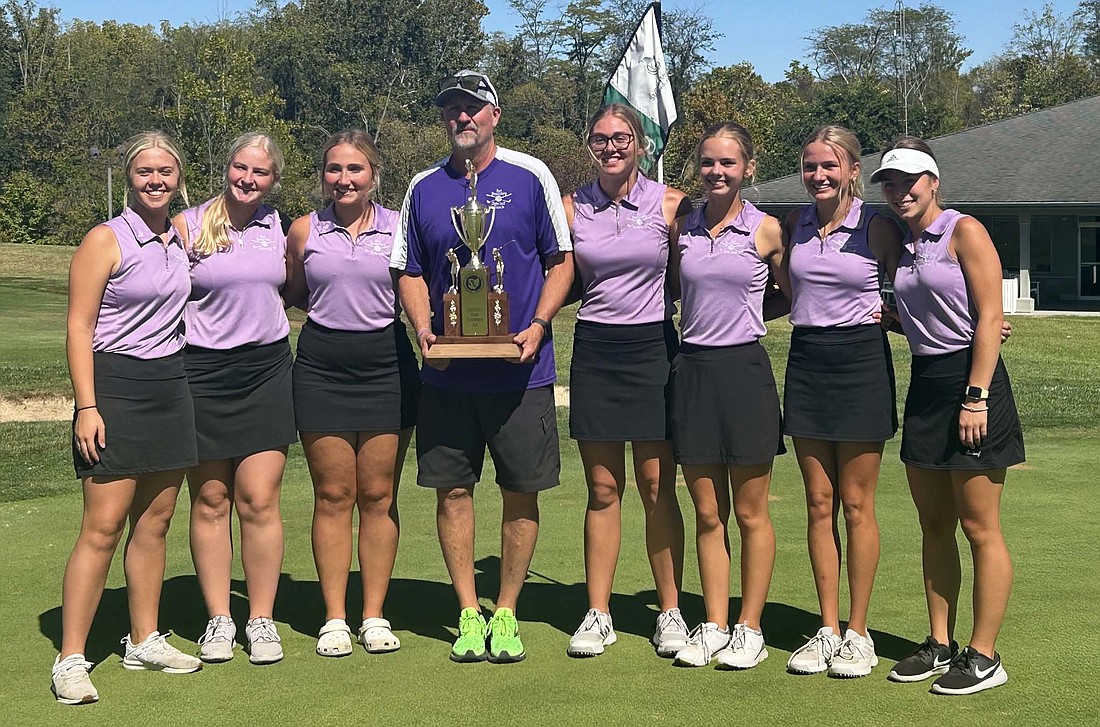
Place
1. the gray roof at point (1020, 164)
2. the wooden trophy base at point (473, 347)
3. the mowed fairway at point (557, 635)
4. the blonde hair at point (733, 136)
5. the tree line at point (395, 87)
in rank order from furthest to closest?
the tree line at point (395, 87) < the gray roof at point (1020, 164) < the blonde hair at point (733, 136) < the wooden trophy base at point (473, 347) < the mowed fairway at point (557, 635)

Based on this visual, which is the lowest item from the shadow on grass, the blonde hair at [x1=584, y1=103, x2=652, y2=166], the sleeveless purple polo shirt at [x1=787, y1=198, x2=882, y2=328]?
the shadow on grass

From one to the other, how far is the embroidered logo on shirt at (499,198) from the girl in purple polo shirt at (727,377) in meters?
0.66

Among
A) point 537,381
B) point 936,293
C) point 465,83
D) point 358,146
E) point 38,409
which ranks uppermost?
point 465,83

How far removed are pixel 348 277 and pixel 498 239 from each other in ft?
1.96

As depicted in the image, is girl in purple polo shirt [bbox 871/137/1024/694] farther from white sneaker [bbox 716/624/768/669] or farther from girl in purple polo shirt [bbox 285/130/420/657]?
girl in purple polo shirt [bbox 285/130/420/657]

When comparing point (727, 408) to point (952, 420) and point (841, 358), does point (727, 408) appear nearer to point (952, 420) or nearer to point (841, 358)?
point (841, 358)

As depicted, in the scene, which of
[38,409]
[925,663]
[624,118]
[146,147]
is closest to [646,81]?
[38,409]

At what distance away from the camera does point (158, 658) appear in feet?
15.8

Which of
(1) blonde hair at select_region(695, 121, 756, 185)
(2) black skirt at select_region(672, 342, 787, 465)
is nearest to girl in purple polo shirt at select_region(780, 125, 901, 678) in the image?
(2) black skirt at select_region(672, 342, 787, 465)

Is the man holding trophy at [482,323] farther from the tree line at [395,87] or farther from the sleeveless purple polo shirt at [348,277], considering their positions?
the tree line at [395,87]

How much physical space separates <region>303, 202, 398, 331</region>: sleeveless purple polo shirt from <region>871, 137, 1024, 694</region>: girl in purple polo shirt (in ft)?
6.17

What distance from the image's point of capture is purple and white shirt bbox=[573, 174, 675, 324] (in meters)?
4.97

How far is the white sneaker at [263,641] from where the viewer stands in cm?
488

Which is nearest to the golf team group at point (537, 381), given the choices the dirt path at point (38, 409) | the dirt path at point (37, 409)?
the dirt path at point (38, 409)
